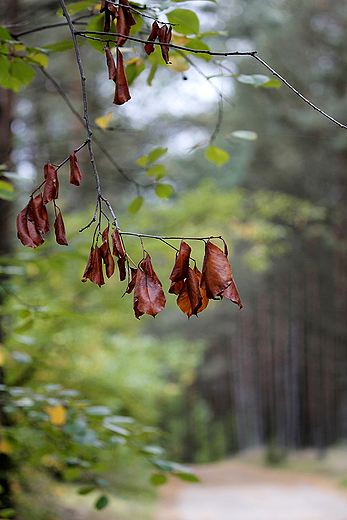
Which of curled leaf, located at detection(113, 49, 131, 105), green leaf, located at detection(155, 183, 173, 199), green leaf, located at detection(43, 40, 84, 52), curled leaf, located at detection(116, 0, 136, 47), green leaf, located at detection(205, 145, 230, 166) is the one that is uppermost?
green leaf, located at detection(43, 40, 84, 52)

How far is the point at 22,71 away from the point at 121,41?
55cm

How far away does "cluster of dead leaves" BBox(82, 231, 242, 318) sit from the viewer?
0.62 m

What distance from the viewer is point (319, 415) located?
13.4 meters

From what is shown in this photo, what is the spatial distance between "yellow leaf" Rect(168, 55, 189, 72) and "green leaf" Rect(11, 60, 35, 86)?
397 mm

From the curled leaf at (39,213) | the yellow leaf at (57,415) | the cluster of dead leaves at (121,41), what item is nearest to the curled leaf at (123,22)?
the cluster of dead leaves at (121,41)

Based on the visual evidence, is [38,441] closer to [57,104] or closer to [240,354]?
[57,104]

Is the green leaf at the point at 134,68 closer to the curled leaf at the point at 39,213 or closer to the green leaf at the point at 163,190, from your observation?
the green leaf at the point at 163,190

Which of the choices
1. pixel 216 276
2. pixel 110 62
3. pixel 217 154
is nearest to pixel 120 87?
pixel 110 62

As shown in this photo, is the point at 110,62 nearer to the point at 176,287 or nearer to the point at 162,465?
the point at 176,287

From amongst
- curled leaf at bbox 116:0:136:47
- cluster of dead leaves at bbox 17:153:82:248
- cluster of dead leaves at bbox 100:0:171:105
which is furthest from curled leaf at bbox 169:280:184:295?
curled leaf at bbox 116:0:136:47

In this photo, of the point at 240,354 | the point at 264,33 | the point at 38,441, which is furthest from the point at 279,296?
the point at 38,441

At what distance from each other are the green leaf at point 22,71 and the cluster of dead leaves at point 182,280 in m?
0.77

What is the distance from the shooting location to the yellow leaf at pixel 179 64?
1236mm

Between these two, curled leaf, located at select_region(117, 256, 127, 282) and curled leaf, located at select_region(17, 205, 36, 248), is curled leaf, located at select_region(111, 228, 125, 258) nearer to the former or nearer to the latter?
curled leaf, located at select_region(117, 256, 127, 282)
